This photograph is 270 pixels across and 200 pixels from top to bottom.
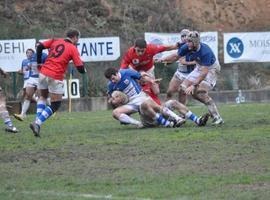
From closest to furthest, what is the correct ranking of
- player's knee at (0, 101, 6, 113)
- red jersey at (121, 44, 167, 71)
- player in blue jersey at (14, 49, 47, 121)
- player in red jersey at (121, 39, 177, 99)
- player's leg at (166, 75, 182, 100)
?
player's knee at (0, 101, 6, 113), player in red jersey at (121, 39, 177, 99), red jersey at (121, 44, 167, 71), player's leg at (166, 75, 182, 100), player in blue jersey at (14, 49, 47, 121)

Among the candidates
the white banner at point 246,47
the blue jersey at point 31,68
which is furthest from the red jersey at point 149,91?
the white banner at point 246,47

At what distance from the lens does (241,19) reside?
38.5 metres

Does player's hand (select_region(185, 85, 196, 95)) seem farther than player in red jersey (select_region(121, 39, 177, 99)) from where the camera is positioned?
No

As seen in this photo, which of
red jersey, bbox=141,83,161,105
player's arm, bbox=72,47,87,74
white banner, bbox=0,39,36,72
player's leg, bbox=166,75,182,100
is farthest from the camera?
white banner, bbox=0,39,36,72

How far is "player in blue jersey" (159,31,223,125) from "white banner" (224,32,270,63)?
15.3 metres

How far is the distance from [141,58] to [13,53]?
11.9 m

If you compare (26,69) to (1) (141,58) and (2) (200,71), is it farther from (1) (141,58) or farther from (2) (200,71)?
(2) (200,71)

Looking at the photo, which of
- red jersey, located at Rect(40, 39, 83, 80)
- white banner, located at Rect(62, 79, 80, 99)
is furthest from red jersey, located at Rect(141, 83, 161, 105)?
white banner, located at Rect(62, 79, 80, 99)

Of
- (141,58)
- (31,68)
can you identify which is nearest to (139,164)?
(141,58)

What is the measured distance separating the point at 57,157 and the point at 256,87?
22.0 m

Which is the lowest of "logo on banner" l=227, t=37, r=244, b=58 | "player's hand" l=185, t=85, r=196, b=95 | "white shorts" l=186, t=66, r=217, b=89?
"logo on banner" l=227, t=37, r=244, b=58

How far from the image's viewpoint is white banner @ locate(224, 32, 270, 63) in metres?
31.8

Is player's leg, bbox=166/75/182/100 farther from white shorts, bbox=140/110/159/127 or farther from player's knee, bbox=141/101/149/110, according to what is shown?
player's knee, bbox=141/101/149/110

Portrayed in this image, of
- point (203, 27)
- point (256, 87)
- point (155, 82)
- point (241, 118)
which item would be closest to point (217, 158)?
point (155, 82)
